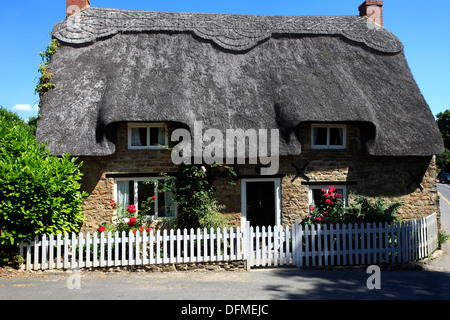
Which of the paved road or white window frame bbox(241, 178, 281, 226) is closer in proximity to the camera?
the paved road

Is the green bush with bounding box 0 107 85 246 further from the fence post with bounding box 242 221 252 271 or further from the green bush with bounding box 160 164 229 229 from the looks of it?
the fence post with bounding box 242 221 252 271

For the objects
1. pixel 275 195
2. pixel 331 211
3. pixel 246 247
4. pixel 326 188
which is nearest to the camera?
pixel 246 247

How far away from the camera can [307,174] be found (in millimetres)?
10234

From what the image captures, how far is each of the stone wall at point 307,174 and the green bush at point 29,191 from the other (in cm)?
136

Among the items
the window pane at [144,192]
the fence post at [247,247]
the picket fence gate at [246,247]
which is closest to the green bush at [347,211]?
the picket fence gate at [246,247]

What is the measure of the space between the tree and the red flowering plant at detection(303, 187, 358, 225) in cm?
3707

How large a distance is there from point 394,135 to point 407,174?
1.54m

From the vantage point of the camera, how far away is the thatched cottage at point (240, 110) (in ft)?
31.3

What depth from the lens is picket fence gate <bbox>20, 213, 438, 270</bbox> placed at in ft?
25.3

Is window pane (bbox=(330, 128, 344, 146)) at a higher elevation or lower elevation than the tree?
lower

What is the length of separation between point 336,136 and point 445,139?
43255 millimetres

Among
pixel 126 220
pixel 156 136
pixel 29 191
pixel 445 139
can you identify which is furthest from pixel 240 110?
pixel 445 139

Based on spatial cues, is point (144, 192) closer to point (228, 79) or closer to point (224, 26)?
point (228, 79)

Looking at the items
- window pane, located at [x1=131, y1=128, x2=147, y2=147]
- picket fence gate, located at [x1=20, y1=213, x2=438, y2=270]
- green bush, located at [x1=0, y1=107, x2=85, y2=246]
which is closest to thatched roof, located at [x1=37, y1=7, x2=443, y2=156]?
window pane, located at [x1=131, y1=128, x2=147, y2=147]
